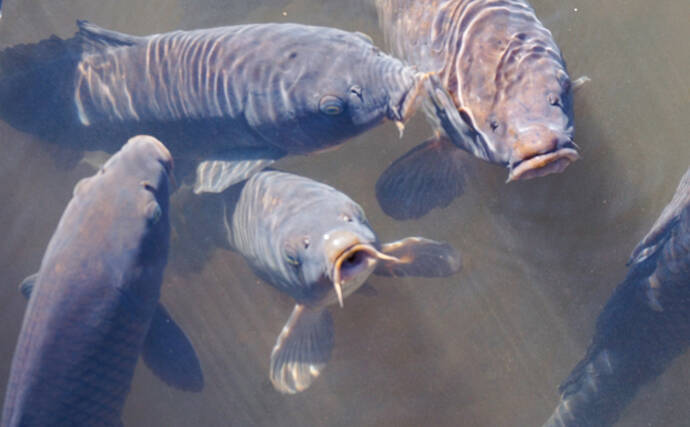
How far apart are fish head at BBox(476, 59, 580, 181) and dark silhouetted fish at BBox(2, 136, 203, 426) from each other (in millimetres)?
2310

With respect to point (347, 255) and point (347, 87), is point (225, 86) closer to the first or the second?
point (347, 87)

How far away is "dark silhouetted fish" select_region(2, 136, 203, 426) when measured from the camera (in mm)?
3117

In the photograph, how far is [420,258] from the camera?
3.65 meters

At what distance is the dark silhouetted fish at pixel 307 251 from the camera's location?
2771mm

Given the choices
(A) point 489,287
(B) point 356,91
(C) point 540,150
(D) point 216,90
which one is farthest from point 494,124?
(D) point 216,90

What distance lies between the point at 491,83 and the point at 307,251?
1.45 meters

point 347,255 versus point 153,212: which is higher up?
point 347,255

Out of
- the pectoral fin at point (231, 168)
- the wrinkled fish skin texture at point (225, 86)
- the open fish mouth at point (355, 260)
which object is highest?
the wrinkled fish skin texture at point (225, 86)

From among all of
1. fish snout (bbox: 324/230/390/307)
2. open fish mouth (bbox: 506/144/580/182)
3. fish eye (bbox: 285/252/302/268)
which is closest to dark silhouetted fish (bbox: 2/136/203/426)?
fish eye (bbox: 285/252/302/268)

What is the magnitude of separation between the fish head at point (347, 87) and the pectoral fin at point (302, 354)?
5.06ft

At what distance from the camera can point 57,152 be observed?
15.7 ft

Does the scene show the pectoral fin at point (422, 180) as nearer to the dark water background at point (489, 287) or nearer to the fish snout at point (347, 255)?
the dark water background at point (489, 287)

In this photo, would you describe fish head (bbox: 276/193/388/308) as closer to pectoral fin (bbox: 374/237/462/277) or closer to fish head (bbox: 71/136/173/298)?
pectoral fin (bbox: 374/237/462/277)

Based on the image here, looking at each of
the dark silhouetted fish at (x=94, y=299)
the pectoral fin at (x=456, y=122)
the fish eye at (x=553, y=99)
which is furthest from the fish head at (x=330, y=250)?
the fish eye at (x=553, y=99)
